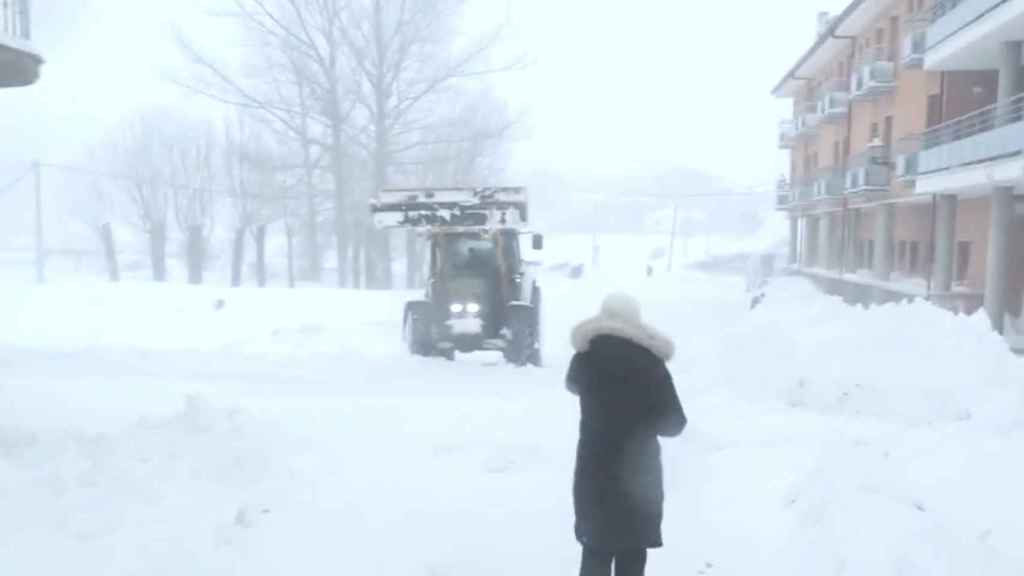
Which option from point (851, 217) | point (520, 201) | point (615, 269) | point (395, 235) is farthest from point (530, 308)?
point (615, 269)

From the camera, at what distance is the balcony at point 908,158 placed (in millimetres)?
22647

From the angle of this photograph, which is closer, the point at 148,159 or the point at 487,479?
the point at 487,479

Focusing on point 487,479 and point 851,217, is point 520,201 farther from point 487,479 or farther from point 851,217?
point 851,217

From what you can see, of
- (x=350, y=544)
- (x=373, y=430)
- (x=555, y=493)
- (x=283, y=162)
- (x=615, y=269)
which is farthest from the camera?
(x=615, y=269)

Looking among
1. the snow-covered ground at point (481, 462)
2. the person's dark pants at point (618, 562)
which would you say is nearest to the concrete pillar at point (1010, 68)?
the snow-covered ground at point (481, 462)

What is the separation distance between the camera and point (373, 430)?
859 centimetres

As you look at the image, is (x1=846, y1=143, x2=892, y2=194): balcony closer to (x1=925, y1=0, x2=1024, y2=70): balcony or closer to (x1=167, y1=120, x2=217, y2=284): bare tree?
(x1=925, y1=0, x2=1024, y2=70): balcony

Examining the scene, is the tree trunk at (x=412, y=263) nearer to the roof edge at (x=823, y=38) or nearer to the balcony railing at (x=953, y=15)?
the roof edge at (x=823, y=38)

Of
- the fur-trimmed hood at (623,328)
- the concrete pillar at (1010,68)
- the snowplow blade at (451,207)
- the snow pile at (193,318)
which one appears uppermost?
the concrete pillar at (1010,68)

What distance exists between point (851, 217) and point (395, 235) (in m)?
23.3

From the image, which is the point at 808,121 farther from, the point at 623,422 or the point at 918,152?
the point at 623,422

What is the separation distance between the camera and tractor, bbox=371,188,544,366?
564 inches

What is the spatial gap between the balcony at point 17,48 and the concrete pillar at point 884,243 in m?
25.7

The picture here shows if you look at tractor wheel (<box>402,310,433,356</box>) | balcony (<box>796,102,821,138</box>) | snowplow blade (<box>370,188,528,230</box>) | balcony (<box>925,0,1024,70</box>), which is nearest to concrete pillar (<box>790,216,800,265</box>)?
balcony (<box>796,102,821,138</box>)
